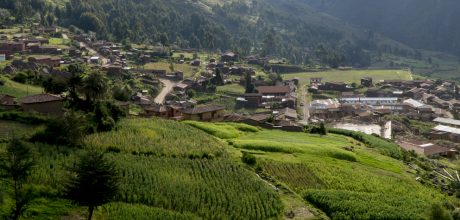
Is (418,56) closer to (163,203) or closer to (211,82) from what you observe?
(211,82)

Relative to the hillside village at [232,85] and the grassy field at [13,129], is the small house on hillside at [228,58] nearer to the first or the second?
the hillside village at [232,85]

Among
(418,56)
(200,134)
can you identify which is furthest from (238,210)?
(418,56)

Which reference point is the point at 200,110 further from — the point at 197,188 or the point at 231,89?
the point at 231,89

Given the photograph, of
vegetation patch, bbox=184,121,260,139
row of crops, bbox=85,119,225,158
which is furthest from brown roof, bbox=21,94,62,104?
vegetation patch, bbox=184,121,260,139

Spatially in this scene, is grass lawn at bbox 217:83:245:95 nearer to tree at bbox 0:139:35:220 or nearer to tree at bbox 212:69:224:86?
tree at bbox 212:69:224:86

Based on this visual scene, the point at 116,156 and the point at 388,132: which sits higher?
the point at 116,156

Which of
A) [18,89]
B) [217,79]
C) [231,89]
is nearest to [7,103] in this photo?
[18,89]
